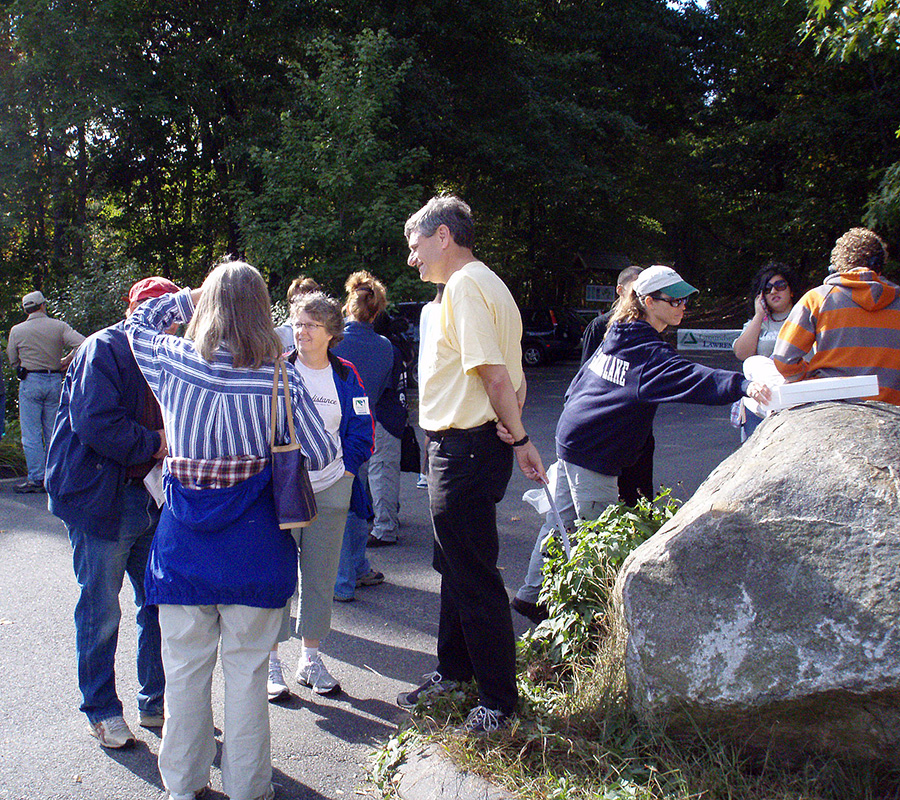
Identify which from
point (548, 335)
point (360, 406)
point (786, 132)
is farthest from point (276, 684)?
point (786, 132)

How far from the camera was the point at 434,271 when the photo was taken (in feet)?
11.0

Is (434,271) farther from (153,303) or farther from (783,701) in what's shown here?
(783,701)

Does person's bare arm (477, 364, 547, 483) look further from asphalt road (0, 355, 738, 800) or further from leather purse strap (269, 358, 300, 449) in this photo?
asphalt road (0, 355, 738, 800)

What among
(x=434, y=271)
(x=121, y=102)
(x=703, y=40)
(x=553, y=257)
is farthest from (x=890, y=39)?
(x=553, y=257)

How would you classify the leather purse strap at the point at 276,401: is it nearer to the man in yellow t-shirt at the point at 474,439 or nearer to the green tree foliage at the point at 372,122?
the man in yellow t-shirt at the point at 474,439

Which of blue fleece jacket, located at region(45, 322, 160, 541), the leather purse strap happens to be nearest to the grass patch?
the leather purse strap

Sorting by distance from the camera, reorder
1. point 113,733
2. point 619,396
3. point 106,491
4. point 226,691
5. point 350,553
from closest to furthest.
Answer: point 226,691 < point 106,491 < point 113,733 < point 619,396 < point 350,553

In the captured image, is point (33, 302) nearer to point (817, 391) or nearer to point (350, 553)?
point (350, 553)

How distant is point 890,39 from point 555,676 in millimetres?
6787

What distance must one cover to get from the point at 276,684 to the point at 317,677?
198 mm

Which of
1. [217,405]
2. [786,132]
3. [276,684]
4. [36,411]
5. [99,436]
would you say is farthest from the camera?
[786,132]

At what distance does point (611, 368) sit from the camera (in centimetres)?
389

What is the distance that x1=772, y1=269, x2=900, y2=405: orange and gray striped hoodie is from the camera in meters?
4.07

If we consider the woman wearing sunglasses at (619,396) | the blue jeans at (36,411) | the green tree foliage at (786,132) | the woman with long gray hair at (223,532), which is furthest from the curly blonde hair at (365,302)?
the green tree foliage at (786,132)
